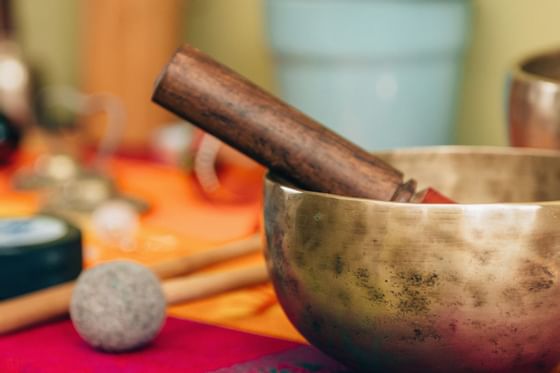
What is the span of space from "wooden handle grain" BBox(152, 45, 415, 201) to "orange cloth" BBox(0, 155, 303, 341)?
0.15 metres

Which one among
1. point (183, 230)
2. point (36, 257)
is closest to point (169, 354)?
point (36, 257)

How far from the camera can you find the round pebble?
62 cm

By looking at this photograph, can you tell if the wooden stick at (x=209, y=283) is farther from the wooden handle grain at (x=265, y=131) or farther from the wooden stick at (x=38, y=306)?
the wooden handle grain at (x=265, y=131)

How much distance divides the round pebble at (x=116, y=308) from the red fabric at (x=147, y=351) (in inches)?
0.5

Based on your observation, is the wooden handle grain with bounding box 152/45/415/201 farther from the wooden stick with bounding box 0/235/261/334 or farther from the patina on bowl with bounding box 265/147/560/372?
the wooden stick with bounding box 0/235/261/334

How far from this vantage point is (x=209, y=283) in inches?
29.0

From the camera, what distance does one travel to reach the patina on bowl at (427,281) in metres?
0.49

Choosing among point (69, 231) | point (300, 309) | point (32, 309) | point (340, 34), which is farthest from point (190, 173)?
point (300, 309)

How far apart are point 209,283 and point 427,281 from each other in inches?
10.8

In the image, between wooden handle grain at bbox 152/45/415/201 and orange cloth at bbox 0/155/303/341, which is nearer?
wooden handle grain at bbox 152/45/415/201

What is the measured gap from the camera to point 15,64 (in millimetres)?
1915

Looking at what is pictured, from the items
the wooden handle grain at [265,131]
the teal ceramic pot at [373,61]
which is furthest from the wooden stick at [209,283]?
the teal ceramic pot at [373,61]

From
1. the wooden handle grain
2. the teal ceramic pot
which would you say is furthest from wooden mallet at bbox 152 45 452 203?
the teal ceramic pot

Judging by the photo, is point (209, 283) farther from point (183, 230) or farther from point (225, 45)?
point (225, 45)
